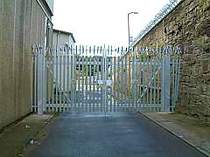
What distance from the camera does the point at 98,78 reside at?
15969mm

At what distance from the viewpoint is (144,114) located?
15492 millimetres

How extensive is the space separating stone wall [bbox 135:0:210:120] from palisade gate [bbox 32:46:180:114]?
589 millimetres

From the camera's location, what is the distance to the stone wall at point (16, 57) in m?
10.6

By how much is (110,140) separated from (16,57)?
4.12 metres

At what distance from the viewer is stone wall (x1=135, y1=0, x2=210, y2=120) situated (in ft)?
41.9

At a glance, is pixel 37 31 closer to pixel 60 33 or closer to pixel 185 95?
pixel 185 95

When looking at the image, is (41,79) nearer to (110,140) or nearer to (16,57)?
(16,57)

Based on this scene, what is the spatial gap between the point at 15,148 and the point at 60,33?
27.0m

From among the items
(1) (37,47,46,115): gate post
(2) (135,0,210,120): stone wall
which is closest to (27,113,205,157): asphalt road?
(2) (135,0,210,120): stone wall

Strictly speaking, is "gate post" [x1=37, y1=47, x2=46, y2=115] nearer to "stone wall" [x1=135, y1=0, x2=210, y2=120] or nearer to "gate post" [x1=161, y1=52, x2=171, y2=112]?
"gate post" [x1=161, y1=52, x2=171, y2=112]

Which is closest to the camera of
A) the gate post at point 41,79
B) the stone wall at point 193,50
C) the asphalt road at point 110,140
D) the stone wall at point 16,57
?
the asphalt road at point 110,140

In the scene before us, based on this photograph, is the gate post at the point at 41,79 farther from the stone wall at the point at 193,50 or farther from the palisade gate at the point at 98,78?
the stone wall at the point at 193,50

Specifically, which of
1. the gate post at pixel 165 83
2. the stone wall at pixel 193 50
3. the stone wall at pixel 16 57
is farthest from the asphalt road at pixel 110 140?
the gate post at pixel 165 83

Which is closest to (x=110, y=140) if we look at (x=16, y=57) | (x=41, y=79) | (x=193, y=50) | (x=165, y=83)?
(x=16, y=57)
